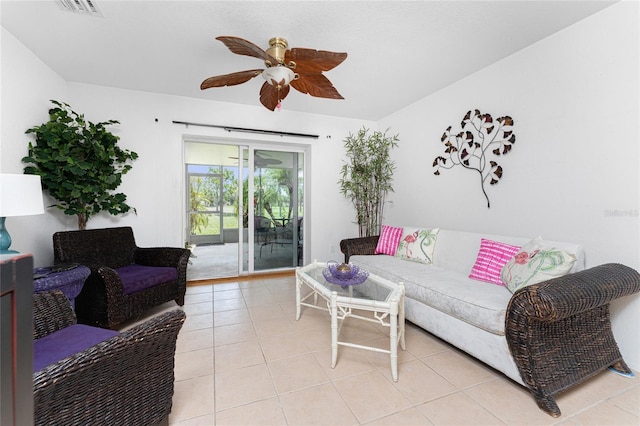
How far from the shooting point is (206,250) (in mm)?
4266

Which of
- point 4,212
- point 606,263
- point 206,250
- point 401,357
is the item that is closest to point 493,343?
point 401,357

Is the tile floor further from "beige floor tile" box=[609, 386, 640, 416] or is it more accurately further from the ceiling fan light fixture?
the ceiling fan light fixture

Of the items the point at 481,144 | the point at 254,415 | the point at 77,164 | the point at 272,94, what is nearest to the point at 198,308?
the point at 254,415

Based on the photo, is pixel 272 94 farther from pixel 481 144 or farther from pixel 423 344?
pixel 423 344

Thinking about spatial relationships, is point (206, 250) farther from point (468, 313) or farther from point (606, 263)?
point (606, 263)

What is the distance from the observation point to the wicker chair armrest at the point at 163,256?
277cm

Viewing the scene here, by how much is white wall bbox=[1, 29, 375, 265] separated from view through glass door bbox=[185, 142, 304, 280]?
0.97 ft

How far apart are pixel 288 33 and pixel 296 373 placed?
2.49 m

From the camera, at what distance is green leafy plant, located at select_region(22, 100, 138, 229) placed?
235cm

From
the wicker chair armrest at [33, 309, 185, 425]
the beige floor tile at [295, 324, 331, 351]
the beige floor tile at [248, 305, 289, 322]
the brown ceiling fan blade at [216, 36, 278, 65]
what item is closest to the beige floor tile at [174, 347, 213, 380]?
the wicker chair armrest at [33, 309, 185, 425]

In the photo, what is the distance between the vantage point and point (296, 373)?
1698 mm

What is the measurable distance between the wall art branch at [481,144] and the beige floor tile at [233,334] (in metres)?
2.59

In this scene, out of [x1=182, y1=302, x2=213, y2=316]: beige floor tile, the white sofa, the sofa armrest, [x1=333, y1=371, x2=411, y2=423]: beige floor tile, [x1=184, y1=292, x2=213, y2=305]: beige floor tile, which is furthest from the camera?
the sofa armrest

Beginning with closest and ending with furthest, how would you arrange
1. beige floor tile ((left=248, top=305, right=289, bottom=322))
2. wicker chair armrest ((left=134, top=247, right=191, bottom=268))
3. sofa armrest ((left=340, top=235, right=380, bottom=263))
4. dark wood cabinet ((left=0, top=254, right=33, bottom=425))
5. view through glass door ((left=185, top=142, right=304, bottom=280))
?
dark wood cabinet ((left=0, top=254, right=33, bottom=425))
beige floor tile ((left=248, top=305, right=289, bottom=322))
wicker chair armrest ((left=134, top=247, right=191, bottom=268))
sofa armrest ((left=340, top=235, right=380, bottom=263))
view through glass door ((left=185, top=142, right=304, bottom=280))
